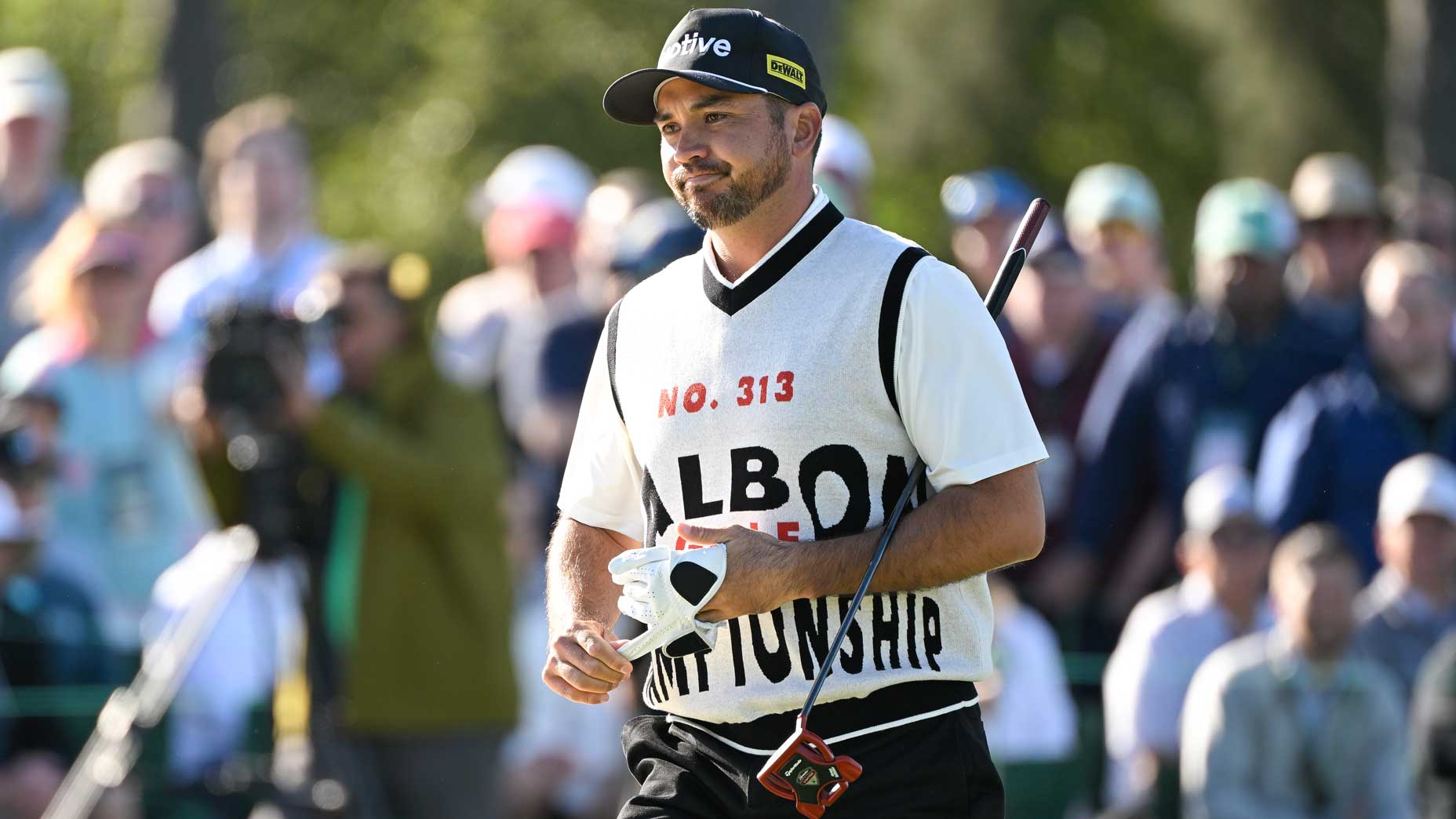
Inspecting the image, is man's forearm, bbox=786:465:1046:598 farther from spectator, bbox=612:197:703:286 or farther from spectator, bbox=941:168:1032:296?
spectator, bbox=941:168:1032:296

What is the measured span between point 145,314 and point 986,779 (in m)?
5.65

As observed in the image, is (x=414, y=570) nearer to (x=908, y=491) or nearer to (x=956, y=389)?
(x=908, y=491)

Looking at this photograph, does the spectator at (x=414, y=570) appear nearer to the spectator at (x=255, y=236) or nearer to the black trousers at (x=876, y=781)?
the spectator at (x=255, y=236)

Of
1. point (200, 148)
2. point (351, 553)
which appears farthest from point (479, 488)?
point (200, 148)

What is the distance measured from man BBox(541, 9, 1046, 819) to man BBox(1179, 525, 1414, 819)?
4.18 metres

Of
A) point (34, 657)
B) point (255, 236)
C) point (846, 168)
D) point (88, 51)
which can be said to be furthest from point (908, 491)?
A: point (88, 51)

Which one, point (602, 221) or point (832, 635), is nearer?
point (832, 635)

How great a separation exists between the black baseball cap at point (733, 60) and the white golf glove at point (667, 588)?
92 cm

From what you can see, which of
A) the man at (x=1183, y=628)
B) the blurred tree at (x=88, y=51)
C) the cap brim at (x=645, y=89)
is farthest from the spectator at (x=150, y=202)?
the blurred tree at (x=88, y=51)

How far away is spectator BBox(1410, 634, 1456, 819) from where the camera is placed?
8742 millimetres

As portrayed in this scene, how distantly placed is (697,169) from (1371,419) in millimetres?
5227

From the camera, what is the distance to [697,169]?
15.8 feet

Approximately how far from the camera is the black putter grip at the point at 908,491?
4.57m

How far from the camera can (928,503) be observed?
462cm
